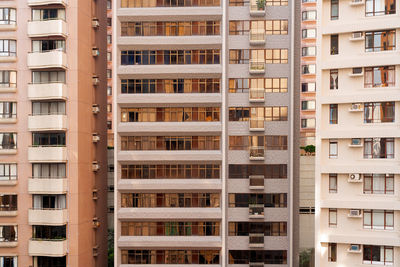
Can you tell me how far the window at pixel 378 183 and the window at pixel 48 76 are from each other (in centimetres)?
2048

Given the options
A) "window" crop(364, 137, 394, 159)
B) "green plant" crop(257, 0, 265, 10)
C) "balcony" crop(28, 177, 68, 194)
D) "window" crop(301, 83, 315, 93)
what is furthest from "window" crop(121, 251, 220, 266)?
"window" crop(301, 83, 315, 93)

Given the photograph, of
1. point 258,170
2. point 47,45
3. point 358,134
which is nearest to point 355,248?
point 358,134

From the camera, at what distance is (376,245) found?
62.1ft

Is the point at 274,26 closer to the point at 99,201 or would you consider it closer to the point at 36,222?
the point at 99,201

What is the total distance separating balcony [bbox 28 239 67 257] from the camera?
2355 cm

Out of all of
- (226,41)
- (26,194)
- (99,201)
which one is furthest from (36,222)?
(226,41)

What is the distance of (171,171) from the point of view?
84.5ft

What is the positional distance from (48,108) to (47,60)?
333 cm

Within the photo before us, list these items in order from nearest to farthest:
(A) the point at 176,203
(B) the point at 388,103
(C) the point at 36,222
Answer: (B) the point at 388,103 → (C) the point at 36,222 → (A) the point at 176,203

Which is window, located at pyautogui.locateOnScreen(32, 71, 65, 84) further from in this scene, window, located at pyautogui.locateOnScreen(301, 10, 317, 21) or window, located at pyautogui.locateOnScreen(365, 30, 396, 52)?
window, located at pyautogui.locateOnScreen(301, 10, 317, 21)

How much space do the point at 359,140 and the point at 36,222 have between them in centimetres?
2112

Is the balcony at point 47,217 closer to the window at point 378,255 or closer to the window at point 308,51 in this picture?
the window at point 378,255

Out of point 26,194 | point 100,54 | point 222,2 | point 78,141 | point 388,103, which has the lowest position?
point 26,194

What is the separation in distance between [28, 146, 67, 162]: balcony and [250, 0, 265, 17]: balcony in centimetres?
1631
